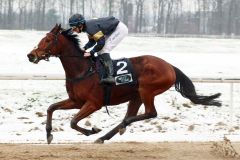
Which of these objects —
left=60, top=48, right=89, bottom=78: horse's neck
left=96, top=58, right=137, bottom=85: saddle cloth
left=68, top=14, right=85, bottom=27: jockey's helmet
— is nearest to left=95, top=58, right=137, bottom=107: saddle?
left=96, top=58, right=137, bottom=85: saddle cloth

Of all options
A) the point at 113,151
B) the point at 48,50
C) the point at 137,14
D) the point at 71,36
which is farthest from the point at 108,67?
the point at 137,14

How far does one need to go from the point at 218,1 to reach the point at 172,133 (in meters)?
63.9

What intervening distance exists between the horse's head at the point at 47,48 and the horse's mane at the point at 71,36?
0.30ft

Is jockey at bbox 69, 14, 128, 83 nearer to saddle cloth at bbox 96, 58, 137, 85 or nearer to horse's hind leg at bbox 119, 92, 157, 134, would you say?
saddle cloth at bbox 96, 58, 137, 85

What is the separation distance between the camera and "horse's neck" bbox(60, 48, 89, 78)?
7.05 metres

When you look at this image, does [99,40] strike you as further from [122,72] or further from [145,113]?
[145,113]

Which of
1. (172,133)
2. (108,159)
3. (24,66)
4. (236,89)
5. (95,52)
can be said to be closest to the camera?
(108,159)

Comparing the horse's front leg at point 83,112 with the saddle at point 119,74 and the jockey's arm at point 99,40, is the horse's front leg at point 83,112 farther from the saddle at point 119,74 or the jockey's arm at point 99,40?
the jockey's arm at point 99,40

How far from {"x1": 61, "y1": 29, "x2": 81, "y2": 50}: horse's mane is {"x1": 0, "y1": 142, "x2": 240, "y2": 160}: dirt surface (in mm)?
1318

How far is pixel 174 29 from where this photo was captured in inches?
2761

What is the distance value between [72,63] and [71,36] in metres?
0.37

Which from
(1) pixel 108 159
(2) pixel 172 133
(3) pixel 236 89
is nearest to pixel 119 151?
(1) pixel 108 159

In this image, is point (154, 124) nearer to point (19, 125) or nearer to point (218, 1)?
point (19, 125)

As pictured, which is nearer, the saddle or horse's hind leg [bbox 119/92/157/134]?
the saddle
